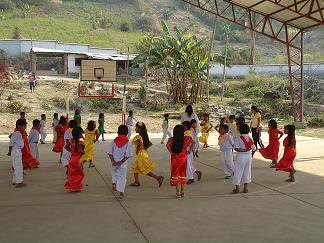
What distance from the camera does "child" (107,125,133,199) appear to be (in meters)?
7.14

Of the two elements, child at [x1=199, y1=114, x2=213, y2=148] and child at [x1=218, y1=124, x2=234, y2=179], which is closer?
child at [x1=218, y1=124, x2=234, y2=179]

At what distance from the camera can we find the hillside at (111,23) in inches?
2202

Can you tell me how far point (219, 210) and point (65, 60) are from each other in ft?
115

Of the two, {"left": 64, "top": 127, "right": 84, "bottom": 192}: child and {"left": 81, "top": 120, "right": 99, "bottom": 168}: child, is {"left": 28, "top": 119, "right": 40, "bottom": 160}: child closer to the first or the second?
{"left": 81, "top": 120, "right": 99, "bottom": 168}: child

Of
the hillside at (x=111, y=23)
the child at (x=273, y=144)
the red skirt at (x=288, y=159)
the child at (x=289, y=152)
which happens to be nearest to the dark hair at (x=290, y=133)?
the child at (x=289, y=152)

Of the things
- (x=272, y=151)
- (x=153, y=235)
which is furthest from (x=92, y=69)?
(x=153, y=235)

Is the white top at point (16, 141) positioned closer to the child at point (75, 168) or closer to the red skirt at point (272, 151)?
the child at point (75, 168)

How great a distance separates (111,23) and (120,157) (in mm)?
60599

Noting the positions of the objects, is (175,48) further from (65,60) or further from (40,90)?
(65,60)

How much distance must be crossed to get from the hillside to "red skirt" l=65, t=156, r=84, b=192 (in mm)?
48071

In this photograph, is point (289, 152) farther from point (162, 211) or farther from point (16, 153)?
point (16, 153)

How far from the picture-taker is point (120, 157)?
720 cm

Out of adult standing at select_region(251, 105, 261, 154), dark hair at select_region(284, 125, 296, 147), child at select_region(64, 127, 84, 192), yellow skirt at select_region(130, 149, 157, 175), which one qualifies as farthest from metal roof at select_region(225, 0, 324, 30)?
child at select_region(64, 127, 84, 192)

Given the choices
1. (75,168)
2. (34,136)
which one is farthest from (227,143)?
(34,136)
